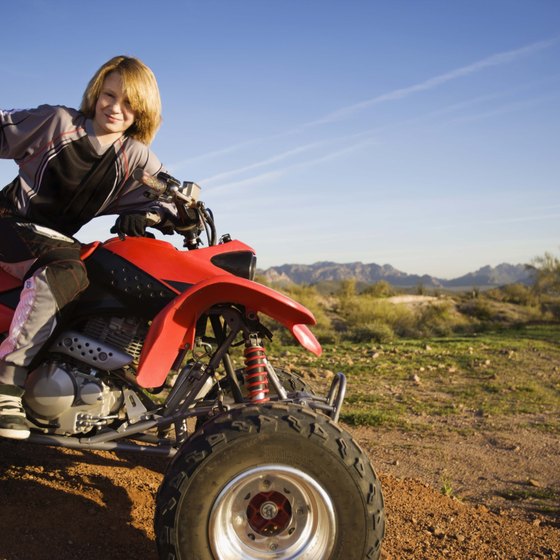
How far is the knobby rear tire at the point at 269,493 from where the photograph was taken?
2.82 meters

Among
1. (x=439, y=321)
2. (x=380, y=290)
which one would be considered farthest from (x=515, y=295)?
(x=439, y=321)

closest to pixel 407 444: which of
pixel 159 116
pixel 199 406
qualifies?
pixel 199 406

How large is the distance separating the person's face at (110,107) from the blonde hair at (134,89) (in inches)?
1.4

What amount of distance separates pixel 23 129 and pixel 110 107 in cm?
48

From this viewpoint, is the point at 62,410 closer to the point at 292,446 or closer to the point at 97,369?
the point at 97,369

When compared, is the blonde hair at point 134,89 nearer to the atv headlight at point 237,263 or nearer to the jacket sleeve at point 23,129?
the jacket sleeve at point 23,129

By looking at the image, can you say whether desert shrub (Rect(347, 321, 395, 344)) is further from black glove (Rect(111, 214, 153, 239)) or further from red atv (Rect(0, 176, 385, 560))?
black glove (Rect(111, 214, 153, 239))

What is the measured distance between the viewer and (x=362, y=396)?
27.3ft

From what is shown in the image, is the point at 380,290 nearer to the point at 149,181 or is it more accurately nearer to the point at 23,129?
the point at 23,129

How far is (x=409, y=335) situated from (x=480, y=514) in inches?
532

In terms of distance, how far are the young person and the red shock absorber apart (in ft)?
2.94

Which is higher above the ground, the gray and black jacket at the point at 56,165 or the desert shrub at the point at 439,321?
the gray and black jacket at the point at 56,165

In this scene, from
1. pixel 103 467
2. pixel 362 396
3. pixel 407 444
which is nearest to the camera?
pixel 103 467

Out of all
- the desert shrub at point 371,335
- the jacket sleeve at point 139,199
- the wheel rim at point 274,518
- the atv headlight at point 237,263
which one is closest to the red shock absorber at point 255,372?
the atv headlight at point 237,263
